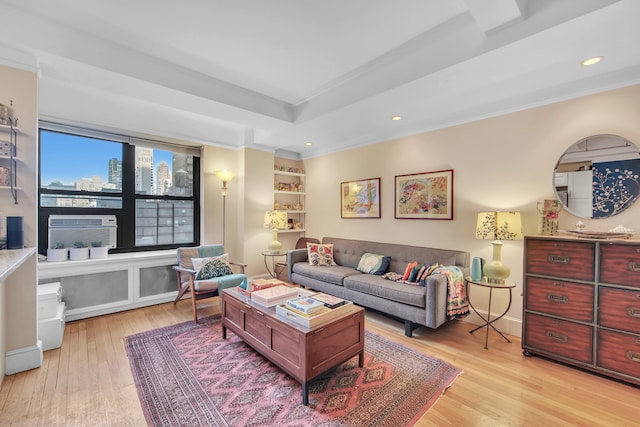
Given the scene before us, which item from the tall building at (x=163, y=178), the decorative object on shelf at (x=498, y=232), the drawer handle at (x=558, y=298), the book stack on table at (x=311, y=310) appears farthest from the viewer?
the tall building at (x=163, y=178)

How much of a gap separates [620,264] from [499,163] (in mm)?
1381

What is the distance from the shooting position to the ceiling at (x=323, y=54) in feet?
6.05

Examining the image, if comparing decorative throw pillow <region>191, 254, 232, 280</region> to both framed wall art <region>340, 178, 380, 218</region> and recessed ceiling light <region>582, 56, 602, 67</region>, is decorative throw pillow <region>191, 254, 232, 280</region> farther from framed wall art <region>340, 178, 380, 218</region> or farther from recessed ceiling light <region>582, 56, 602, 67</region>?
recessed ceiling light <region>582, 56, 602, 67</region>

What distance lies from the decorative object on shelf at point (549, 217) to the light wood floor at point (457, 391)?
116 centimetres

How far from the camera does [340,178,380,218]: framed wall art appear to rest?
4215 mm

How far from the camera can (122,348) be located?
8.38 ft

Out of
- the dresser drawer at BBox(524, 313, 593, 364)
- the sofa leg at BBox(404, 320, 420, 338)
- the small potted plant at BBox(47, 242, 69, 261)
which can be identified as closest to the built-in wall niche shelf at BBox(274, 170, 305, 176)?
the small potted plant at BBox(47, 242, 69, 261)

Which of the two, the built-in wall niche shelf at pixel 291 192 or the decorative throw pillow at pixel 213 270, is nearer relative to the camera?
the decorative throw pillow at pixel 213 270

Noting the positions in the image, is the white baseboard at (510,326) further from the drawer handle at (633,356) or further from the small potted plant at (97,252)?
the small potted plant at (97,252)

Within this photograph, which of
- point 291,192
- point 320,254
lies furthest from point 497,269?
point 291,192

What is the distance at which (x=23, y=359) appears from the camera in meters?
2.16

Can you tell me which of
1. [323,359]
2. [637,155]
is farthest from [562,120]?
[323,359]

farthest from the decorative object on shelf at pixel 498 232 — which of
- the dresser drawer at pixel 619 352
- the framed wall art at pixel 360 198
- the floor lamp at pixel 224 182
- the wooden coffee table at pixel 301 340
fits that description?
the floor lamp at pixel 224 182

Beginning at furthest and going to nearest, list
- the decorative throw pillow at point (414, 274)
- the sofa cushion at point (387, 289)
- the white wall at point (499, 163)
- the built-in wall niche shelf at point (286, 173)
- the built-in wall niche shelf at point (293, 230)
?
the built-in wall niche shelf at point (293, 230) → the built-in wall niche shelf at point (286, 173) → the decorative throw pillow at point (414, 274) → the sofa cushion at point (387, 289) → the white wall at point (499, 163)
